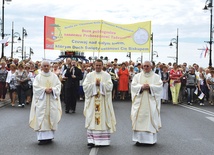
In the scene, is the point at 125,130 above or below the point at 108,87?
below

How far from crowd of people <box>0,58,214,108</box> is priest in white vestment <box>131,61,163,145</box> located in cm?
711

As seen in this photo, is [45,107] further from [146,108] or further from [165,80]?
[165,80]

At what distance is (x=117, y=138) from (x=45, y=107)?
190 cm

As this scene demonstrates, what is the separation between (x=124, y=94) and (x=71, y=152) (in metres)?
13.9

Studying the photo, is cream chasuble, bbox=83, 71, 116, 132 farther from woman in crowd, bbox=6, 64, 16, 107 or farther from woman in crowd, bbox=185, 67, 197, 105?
woman in crowd, bbox=185, 67, 197, 105

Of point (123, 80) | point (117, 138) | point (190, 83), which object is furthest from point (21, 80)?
point (117, 138)

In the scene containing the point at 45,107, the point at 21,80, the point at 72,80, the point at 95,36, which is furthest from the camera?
the point at 95,36

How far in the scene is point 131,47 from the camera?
21.0 meters

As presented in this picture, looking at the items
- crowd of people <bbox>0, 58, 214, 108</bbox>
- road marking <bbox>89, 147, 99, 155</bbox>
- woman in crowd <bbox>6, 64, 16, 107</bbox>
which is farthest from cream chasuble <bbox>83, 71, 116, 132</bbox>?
woman in crowd <bbox>6, 64, 16, 107</bbox>

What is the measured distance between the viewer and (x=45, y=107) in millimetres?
10219

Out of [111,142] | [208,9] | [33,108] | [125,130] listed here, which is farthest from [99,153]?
[208,9]

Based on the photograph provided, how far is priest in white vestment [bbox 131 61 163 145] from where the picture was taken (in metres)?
9.84

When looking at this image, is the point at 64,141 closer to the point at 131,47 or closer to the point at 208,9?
the point at 131,47

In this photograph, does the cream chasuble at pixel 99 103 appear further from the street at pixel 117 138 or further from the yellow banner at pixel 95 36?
the yellow banner at pixel 95 36
